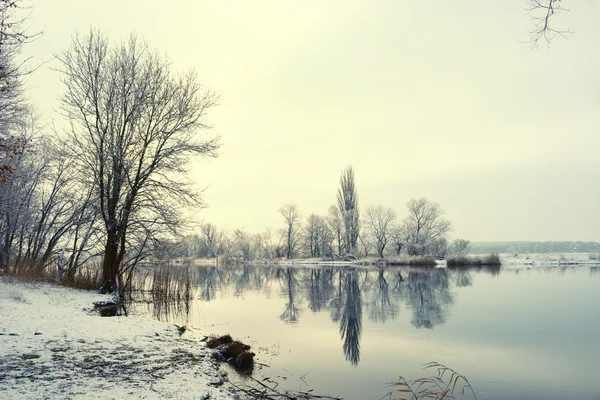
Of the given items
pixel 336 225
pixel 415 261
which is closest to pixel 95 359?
pixel 415 261

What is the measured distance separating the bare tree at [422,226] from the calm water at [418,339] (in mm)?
48226

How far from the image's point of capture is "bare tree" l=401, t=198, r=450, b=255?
65.3 metres

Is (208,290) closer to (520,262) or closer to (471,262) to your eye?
(471,262)

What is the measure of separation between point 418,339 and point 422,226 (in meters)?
60.9

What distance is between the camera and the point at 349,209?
2322 inches

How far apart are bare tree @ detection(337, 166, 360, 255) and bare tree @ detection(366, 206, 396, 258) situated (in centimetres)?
882

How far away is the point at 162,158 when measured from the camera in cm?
1467

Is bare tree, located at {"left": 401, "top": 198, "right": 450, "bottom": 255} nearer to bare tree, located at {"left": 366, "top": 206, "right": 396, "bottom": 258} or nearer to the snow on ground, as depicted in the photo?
bare tree, located at {"left": 366, "top": 206, "right": 396, "bottom": 258}

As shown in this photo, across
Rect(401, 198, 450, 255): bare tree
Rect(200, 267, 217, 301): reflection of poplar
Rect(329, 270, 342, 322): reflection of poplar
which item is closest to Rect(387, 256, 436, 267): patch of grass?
Rect(401, 198, 450, 255): bare tree

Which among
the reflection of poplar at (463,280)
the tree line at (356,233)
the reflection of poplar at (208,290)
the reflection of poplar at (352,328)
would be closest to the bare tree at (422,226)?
the tree line at (356,233)

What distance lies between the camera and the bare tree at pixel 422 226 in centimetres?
6528

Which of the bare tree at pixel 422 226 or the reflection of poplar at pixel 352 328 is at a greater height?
the bare tree at pixel 422 226

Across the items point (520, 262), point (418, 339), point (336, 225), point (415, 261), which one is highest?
point (336, 225)

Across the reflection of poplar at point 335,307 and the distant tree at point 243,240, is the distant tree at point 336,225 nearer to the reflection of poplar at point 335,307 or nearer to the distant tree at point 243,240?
the distant tree at point 243,240
